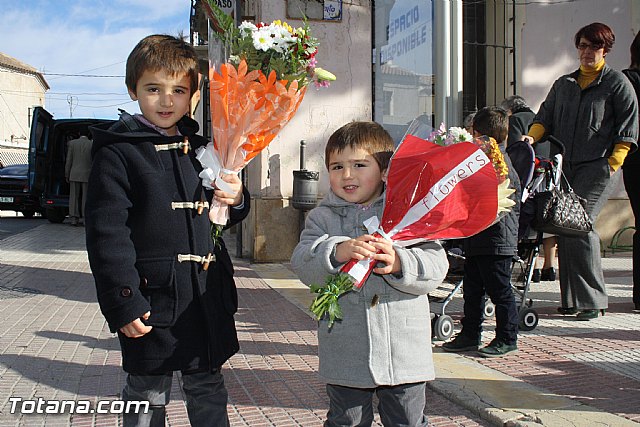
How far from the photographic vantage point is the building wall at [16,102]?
187ft

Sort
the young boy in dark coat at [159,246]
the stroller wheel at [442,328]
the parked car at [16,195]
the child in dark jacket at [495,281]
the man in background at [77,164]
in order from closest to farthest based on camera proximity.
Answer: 1. the young boy in dark coat at [159,246]
2. the child in dark jacket at [495,281]
3. the stroller wheel at [442,328]
4. the man in background at [77,164]
5. the parked car at [16,195]

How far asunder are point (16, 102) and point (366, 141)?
62619 mm

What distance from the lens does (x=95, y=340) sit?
5.10m

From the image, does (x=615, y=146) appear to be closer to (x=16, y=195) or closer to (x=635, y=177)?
(x=635, y=177)

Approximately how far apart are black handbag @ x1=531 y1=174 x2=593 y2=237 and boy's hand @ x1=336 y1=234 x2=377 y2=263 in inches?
115

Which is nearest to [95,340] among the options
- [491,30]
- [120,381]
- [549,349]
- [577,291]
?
[120,381]

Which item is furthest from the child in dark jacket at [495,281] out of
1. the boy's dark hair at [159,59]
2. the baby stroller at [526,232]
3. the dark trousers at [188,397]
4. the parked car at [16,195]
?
the parked car at [16,195]

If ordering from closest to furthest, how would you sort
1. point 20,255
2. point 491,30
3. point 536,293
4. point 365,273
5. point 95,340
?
point 365,273 → point 95,340 → point 536,293 → point 20,255 → point 491,30

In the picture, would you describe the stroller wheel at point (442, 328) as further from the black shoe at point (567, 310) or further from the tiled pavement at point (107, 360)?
the black shoe at point (567, 310)

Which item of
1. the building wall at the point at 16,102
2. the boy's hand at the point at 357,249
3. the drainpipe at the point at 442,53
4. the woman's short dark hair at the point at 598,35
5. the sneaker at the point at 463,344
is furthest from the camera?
the building wall at the point at 16,102

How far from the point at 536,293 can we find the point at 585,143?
6.70 feet

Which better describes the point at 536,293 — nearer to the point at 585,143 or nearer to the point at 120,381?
the point at 585,143

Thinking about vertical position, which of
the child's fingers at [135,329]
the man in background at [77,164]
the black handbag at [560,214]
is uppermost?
the man in background at [77,164]

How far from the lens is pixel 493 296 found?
4449 millimetres
